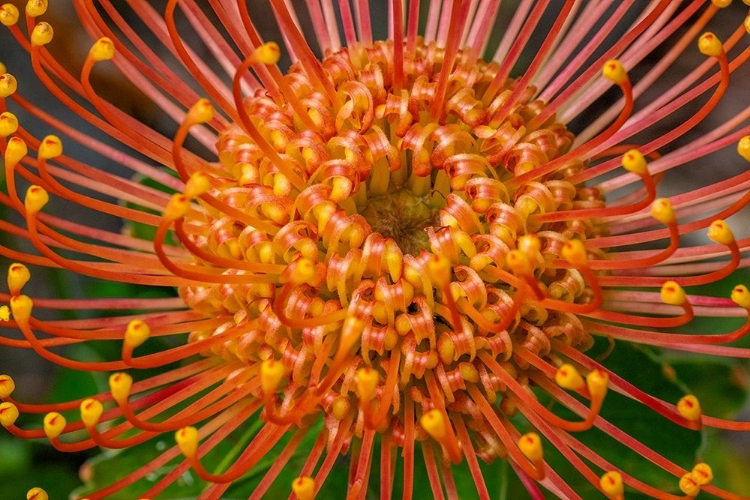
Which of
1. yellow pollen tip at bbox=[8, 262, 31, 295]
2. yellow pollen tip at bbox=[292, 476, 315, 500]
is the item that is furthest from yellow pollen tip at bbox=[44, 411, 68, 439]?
yellow pollen tip at bbox=[292, 476, 315, 500]

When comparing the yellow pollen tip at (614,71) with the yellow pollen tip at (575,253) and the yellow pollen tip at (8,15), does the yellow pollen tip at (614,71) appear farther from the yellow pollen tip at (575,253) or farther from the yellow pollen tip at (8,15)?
the yellow pollen tip at (8,15)

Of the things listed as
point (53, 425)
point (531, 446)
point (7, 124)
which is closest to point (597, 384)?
point (531, 446)

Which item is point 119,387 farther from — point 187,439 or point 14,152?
point 14,152

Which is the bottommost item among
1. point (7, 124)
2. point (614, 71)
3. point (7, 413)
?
point (7, 413)

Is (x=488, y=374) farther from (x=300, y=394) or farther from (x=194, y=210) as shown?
(x=194, y=210)

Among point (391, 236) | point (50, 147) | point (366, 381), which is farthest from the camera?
point (391, 236)

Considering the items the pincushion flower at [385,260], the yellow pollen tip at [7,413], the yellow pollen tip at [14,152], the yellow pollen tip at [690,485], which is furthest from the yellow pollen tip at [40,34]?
the yellow pollen tip at [690,485]

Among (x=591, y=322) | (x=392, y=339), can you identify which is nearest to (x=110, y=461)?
(x=392, y=339)

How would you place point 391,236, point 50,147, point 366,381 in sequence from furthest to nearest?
point 391,236 < point 50,147 < point 366,381

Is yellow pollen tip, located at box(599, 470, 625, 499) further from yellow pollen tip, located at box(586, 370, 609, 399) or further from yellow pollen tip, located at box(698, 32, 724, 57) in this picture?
yellow pollen tip, located at box(698, 32, 724, 57)
